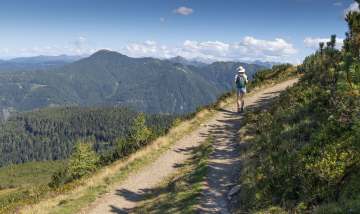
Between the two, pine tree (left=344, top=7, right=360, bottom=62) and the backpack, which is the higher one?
pine tree (left=344, top=7, right=360, bottom=62)

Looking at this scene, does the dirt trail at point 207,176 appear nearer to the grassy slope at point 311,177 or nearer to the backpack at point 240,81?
the grassy slope at point 311,177

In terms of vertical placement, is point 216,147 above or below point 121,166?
above

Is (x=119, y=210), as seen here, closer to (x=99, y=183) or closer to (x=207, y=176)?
(x=99, y=183)

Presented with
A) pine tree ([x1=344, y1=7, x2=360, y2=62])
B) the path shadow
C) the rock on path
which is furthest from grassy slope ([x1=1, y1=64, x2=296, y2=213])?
pine tree ([x1=344, y1=7, x2=360, y2=62])

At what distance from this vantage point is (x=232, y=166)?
10.3 m

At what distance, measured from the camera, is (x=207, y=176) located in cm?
968

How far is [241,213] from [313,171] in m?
2.48

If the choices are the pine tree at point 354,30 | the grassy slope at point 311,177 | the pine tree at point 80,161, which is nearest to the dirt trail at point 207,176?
the grassy slope at point 311,177

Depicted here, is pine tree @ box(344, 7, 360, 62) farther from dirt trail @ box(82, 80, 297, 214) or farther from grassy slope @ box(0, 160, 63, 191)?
grassy slope @ box(0, 160, 63, 191)

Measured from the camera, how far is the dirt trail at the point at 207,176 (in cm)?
803

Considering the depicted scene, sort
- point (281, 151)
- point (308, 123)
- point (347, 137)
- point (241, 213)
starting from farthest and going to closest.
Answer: point (308, 123)
point (281, 151)
point (241, 213)
point (347, 137)

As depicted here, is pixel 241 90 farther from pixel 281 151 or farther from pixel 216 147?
pixel 281 151

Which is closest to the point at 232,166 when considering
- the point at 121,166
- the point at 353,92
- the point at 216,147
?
the point at 216,147

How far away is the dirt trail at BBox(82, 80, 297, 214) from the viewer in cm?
803
